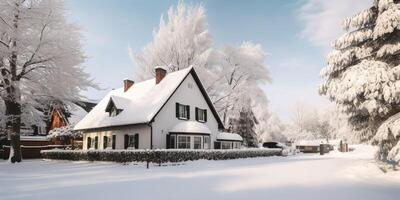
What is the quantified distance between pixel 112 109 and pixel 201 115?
27.9ft

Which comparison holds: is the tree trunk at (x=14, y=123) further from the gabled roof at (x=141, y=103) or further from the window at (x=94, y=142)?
the window at (x=94, y=142)

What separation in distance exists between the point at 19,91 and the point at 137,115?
8.83 m

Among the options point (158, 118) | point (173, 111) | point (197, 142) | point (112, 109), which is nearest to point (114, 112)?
point (112, 109)

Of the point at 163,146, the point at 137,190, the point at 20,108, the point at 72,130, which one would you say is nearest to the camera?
the point at 137,190

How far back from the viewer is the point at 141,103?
29.0 meters

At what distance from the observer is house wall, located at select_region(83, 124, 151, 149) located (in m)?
26.5

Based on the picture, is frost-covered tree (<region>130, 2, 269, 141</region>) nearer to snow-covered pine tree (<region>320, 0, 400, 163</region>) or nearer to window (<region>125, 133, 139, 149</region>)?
window (<region>125, 133, 139, 149</region>)

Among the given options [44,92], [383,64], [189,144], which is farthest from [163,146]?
[383,64]

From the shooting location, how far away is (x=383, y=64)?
1373 centimetres

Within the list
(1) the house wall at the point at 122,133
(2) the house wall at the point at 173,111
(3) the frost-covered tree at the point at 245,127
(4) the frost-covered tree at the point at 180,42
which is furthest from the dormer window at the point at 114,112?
(3) the frost-covered tree at the point at 245,127

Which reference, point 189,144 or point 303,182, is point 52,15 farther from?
point 303,182

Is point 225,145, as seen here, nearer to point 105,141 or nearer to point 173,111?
point 173,111

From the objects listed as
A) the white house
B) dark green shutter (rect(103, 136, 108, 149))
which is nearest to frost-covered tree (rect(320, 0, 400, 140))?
the white house

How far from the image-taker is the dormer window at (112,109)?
29.3m
